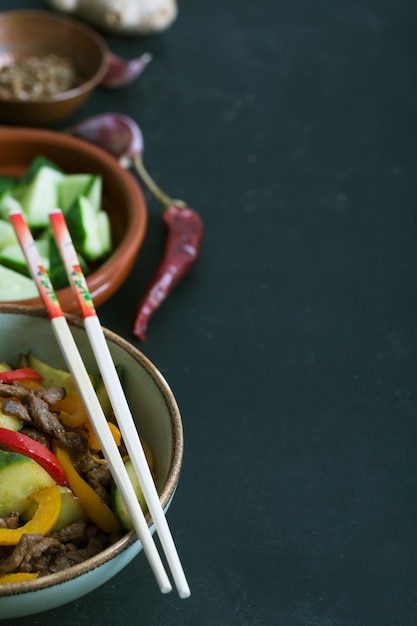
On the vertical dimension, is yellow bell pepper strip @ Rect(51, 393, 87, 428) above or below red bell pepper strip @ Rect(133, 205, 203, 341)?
above

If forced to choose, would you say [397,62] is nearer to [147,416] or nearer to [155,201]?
[155,201]

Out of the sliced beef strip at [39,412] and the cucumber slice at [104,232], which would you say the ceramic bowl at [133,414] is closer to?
the sliced beef strip at [39,412]

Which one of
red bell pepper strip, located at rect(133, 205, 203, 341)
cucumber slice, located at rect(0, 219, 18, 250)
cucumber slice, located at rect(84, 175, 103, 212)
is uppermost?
cucumber slice, located at rect(0, 219, 18, 250)

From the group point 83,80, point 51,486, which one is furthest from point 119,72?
point 51,486

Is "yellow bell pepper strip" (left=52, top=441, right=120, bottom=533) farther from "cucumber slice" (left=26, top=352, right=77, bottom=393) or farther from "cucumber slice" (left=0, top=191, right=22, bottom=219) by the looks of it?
"cucumber slice" (left=0, top=191, right=22, bottom=219)

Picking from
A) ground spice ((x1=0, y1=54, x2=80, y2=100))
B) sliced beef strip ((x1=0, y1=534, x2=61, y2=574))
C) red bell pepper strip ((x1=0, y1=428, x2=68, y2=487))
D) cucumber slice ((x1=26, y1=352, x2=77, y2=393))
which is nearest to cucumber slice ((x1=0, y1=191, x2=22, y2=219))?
ground spice ((x1=0, y1=54, x2=80, y2=100))

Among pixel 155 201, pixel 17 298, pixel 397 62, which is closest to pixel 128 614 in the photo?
pixel 17 298
